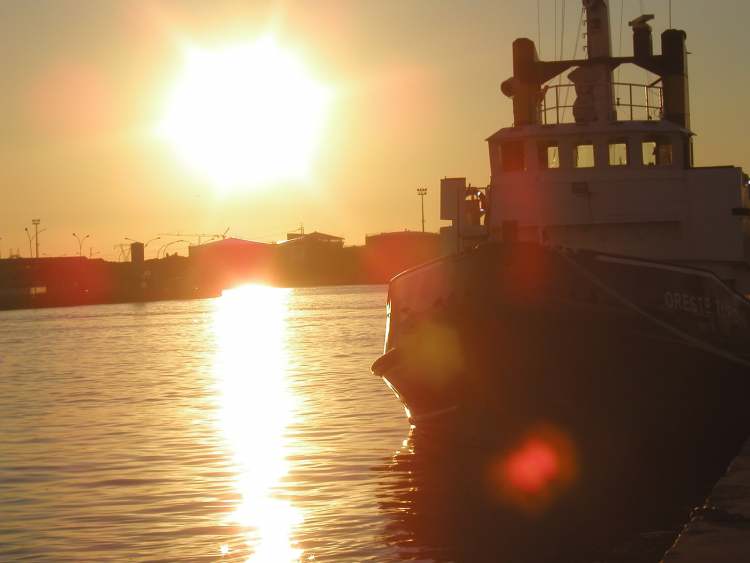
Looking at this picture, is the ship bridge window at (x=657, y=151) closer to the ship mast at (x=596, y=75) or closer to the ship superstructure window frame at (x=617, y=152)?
the ship superstructure window frame at (x=617, y=152)

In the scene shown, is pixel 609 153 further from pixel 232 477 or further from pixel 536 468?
pixel 232 477

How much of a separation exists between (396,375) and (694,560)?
35.4 ft

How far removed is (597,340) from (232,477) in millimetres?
5938

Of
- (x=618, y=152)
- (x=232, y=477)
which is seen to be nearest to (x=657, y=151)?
(x=618, y=152)

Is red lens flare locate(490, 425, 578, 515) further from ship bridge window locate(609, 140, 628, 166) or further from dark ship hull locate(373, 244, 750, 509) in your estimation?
ship bridge window locate(609, 140, 628, 166)

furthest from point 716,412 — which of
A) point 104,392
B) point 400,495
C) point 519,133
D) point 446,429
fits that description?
point 104,392

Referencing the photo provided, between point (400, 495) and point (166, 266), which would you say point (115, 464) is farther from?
point (166, 266)

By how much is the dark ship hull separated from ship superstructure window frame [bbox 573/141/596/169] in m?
4.79

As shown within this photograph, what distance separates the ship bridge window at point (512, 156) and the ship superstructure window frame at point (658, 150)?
7.80 feet

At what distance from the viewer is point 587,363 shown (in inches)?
650

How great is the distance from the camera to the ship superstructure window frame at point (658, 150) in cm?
2200

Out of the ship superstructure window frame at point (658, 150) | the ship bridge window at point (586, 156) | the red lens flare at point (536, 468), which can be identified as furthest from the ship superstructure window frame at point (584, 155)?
the red lens flare at point (536, 468)

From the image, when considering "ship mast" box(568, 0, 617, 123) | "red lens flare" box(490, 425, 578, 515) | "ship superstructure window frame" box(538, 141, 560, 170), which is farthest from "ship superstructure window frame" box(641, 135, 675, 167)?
"red lens flare" box(490, 425, 578, 515)

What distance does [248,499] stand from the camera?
15.5m
